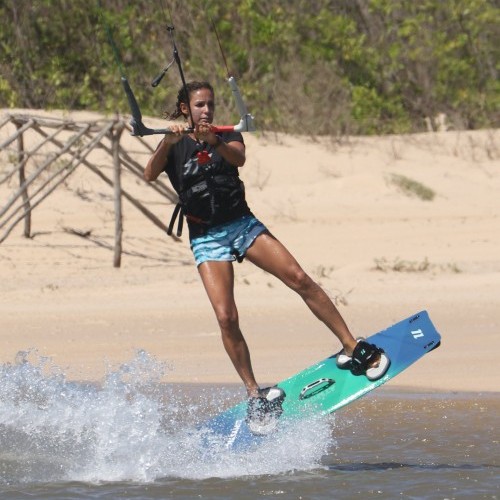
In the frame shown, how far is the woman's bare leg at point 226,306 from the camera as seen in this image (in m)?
6.48

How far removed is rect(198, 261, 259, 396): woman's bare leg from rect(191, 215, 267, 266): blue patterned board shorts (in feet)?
0.13

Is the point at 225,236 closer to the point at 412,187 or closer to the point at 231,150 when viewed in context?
the point at 231,150

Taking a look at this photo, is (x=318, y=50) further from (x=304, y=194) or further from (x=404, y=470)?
(x=404, y=470)

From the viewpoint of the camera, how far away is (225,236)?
6.52 m

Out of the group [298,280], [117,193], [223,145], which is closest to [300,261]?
[117,193]

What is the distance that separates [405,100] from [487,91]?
4.63ft

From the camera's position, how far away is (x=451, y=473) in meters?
6.73

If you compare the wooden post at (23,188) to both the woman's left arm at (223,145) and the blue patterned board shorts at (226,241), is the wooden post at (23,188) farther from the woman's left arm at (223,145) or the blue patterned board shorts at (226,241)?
the woman's left arm at (223,145)

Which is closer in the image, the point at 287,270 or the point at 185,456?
the point at 287,270

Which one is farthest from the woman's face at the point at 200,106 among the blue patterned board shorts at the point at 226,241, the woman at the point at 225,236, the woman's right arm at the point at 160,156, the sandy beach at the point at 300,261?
the sandy beach at the point at 300,261

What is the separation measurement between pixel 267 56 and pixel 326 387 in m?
15.9

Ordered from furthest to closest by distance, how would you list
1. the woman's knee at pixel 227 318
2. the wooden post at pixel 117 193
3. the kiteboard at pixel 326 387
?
1. the wooden post at pixel 117 193
2. the kiteboard at pixel 326 387
3. the woman's knee at pixel 227 318

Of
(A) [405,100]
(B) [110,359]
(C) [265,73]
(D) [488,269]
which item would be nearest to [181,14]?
(C) [265,73]

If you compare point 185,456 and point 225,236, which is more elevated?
point 225,236
